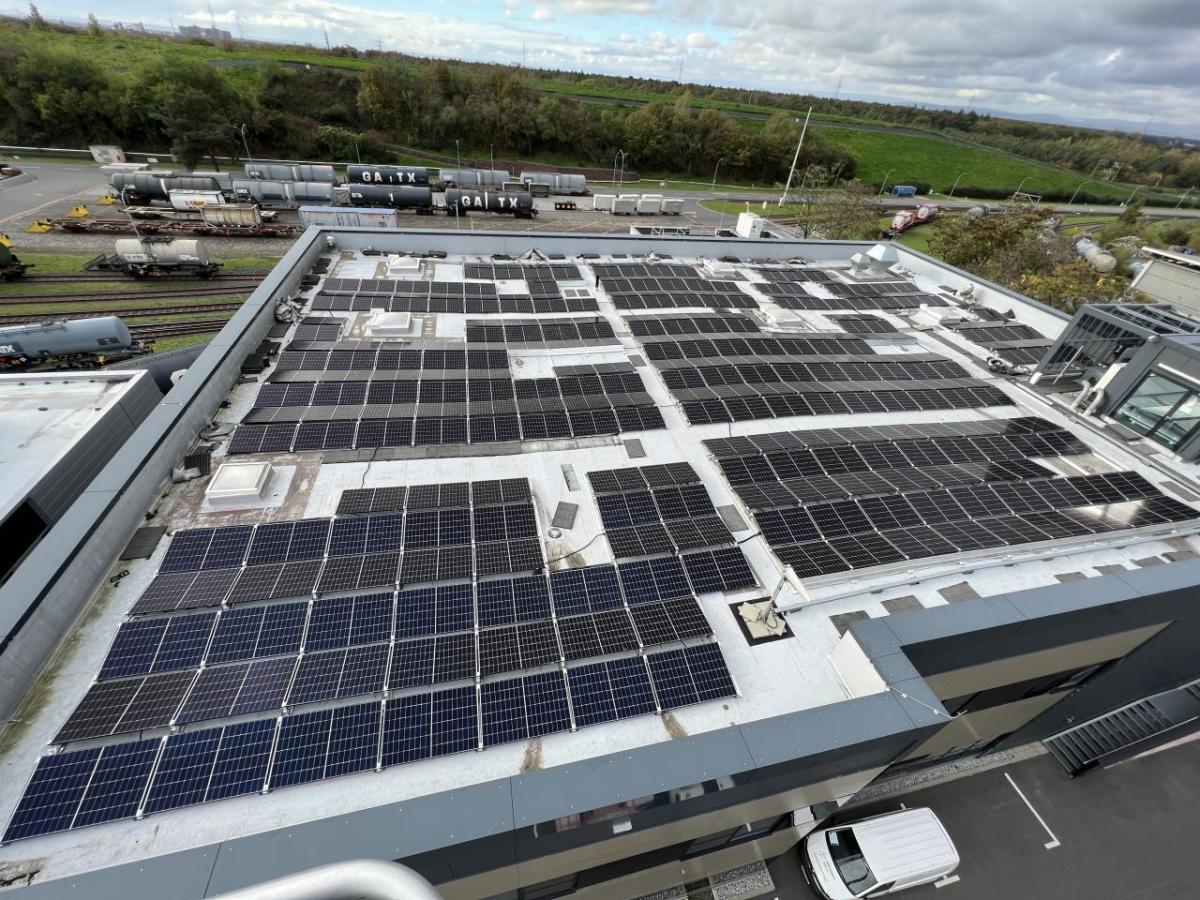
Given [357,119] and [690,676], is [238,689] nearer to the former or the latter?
[690,676]

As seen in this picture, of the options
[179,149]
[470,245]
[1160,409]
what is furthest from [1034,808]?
[179,149]

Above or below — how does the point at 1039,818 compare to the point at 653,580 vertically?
below

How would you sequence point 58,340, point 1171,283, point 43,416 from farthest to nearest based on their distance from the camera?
point 1171,283, point 58,340, point 43,416

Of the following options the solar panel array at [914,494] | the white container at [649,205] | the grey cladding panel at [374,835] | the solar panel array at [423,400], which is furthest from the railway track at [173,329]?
the white container at [649,205]

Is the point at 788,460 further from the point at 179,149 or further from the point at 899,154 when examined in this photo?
the point at 899,154

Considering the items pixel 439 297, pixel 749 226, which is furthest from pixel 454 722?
pixel 749 226

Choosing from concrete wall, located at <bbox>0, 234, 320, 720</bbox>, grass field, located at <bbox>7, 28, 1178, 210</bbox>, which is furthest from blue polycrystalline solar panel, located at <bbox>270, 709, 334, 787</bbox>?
grass field, located at <bbox>7, 28, 1178, 210</bbox>

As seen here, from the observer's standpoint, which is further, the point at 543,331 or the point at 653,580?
the point at 543,331
